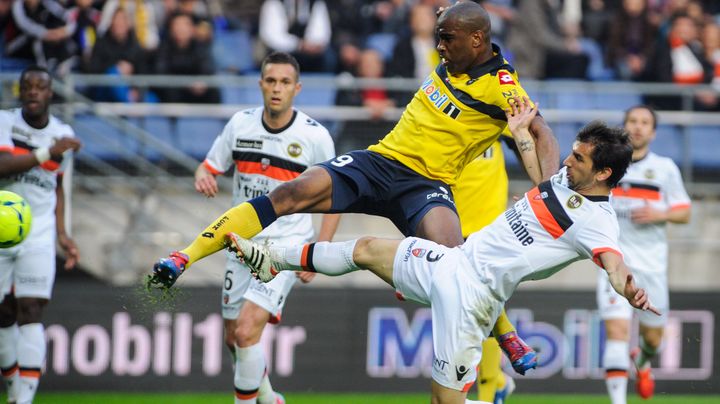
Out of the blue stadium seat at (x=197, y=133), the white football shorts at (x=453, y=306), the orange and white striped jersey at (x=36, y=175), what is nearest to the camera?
the white football shorts at (x=453, y=306)

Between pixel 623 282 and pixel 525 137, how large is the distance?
1.46m

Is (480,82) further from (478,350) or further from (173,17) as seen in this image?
(173,17)

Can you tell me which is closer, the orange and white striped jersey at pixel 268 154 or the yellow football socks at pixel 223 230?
the yellow football socks at pixel 223 230

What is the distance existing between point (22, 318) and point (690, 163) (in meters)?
8.40

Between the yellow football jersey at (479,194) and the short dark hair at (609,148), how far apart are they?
2.47m

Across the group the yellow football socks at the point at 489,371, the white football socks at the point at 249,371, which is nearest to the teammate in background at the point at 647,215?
the yellow football socks at the point at 489,371

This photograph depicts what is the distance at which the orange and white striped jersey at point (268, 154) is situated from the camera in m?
10.0

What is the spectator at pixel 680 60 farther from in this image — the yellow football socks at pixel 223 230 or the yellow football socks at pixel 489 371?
the yellow football socks at pixel 223 230

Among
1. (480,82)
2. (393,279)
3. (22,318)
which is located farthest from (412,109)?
(22,318)

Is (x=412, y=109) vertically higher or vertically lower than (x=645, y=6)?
lower

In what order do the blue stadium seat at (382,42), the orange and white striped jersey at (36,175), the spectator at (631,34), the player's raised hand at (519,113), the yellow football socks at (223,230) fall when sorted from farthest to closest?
the spectator at (631,34), the blue stadium seat at (382,42), the orange and white striped jersey at (36,175), the player's raised hand at (519,113), the yellow football socks at (223,230)

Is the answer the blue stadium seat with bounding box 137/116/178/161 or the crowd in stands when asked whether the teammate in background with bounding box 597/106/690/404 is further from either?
the blue stadium seat with bounding box 137/116/178/161

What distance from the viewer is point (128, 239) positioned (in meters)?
14.2

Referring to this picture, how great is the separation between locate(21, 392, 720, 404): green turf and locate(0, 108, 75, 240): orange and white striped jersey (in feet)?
6.97
